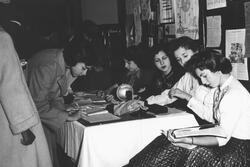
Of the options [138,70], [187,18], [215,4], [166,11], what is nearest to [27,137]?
[215,4]

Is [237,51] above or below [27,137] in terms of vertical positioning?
above

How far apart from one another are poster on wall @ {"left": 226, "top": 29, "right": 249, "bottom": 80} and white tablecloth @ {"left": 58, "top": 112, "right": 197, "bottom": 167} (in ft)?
2.06

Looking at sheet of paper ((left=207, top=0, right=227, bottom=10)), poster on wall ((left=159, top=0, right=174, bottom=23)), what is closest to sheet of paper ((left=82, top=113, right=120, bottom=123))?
sheet of paper ((left=207, top=0, right=227, bottom=10))

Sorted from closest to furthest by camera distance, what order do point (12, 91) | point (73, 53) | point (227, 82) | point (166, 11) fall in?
point (12, 91) → point (227, 82) → point (73, 53) → point (166, 11)

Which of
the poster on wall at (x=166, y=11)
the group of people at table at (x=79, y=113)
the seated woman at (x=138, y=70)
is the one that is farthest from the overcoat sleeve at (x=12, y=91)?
the poster on wall at (x=166, y=11)

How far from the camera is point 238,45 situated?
2.83m

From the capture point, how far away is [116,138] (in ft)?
7.77

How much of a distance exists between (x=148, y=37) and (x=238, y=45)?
2086 mm

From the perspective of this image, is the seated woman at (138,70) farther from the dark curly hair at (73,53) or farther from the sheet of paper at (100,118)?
the dark curly hair at (73,53)

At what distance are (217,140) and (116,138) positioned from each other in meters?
0.64

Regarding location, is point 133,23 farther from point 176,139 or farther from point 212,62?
point 176,139

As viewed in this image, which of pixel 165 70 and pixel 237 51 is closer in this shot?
pixel 237 51

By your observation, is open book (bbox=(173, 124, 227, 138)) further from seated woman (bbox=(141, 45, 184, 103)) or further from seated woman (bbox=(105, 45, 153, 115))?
seated woman (bbox=(105, 45, 153, 115))

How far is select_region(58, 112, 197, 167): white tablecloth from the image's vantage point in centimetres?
230
